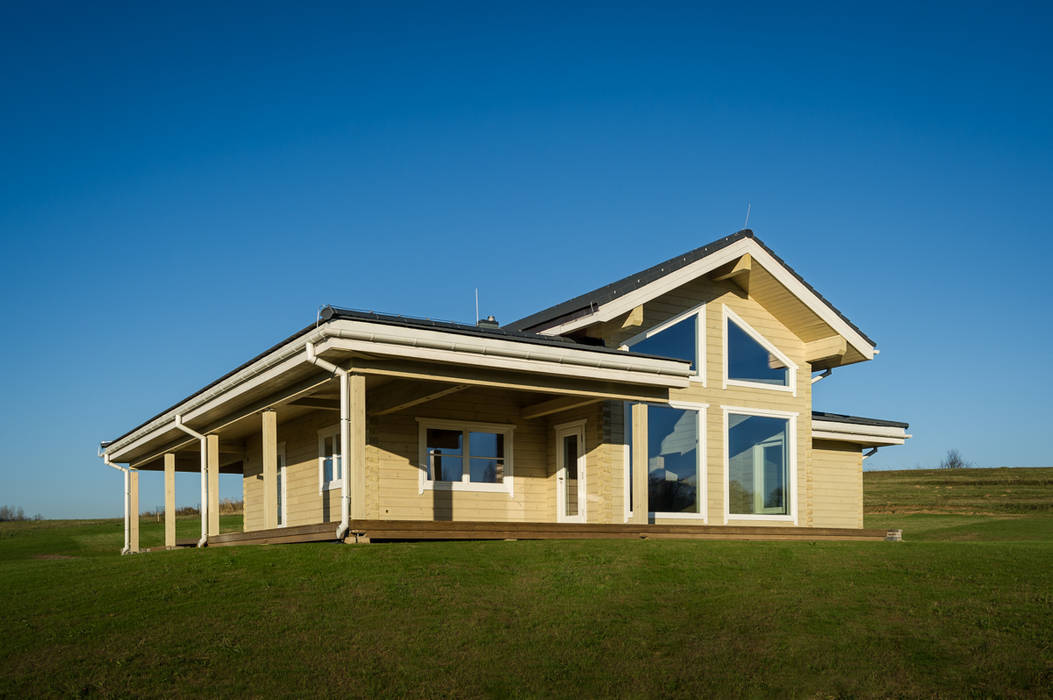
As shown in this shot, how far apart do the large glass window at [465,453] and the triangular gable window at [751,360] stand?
4.73 metres

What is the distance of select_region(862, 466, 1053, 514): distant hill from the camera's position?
122ft

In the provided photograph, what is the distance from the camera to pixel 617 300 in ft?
55.7

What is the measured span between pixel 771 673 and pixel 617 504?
8.06m

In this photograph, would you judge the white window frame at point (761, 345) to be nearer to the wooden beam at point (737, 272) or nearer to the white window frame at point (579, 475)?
the wooden beam at point (737, 272)

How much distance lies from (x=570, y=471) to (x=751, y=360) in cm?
443

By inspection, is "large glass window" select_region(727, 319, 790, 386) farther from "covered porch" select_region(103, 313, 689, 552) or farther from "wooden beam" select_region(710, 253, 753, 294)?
"covered porch" select_region(103, 313, 689, 552)

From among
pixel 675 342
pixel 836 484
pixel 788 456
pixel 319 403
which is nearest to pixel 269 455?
pixel 319 403

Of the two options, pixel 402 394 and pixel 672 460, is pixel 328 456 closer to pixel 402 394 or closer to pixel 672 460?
pixel 402 394

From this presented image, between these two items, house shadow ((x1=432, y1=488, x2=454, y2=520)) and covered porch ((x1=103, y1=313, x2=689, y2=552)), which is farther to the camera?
house shadow ((x1=432, y1=488, x2=454, y2=520))

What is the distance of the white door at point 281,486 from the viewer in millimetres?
→ 21078

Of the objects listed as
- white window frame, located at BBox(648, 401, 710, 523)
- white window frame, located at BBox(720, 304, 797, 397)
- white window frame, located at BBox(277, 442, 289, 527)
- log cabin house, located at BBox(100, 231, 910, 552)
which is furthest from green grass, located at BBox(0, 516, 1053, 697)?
white window frame, located at BBox(277, 442, 289, 527)

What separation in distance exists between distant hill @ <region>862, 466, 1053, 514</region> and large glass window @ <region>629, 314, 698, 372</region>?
21.6 meters

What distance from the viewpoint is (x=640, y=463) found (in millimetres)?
16562

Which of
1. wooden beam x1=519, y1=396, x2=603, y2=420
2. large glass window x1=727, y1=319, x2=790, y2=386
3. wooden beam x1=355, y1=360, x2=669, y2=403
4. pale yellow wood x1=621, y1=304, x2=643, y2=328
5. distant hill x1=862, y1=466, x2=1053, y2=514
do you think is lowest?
distant hill x1=862, y1=466, x2=1053, y2=514
